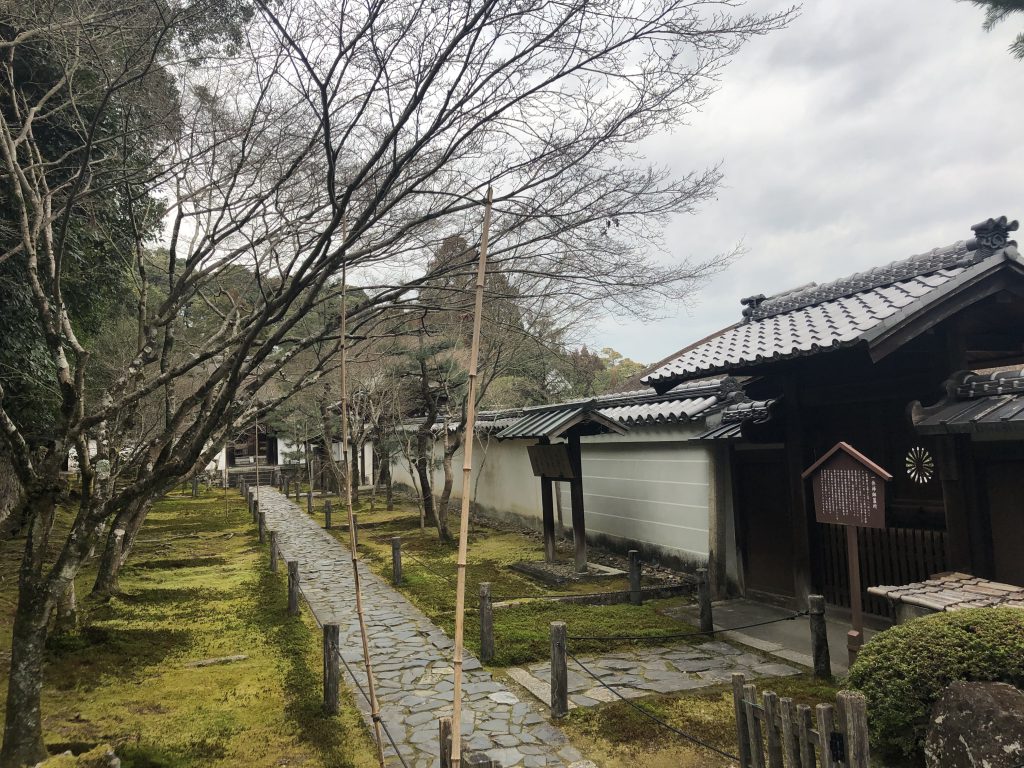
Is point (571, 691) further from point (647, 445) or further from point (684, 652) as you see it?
point (647, 445)

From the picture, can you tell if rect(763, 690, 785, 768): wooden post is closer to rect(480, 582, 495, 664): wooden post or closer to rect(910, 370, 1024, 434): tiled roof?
rect(910, 370, 1024, 434): tiled roof

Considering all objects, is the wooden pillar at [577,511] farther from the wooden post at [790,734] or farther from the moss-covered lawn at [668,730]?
the wooden post at [790,734]

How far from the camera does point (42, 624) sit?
15.9 ft

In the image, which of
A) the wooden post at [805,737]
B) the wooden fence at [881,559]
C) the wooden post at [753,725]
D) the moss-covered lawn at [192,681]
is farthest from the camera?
the wooden fence at [881,559]

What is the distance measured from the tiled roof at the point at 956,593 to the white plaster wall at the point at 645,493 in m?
4.60

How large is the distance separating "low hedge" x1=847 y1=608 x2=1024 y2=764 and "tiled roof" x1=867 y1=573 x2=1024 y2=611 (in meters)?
0.75

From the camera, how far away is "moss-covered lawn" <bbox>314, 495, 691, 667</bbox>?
26.9 feet

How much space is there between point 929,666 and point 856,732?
53.1 inches

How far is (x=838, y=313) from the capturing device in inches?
305

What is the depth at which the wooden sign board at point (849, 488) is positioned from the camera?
598 centimetres

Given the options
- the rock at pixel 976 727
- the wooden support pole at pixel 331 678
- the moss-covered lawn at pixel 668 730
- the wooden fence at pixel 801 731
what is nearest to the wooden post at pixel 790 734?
the wooden fence at pixel 801 731

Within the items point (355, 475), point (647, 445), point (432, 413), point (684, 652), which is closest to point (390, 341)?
point (432, 413)

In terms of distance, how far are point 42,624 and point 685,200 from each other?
6.39m

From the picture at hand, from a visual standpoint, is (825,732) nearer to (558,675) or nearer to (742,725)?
(742,725)
